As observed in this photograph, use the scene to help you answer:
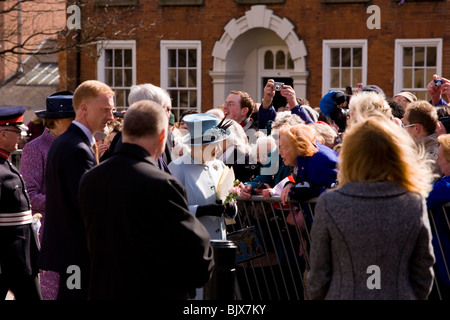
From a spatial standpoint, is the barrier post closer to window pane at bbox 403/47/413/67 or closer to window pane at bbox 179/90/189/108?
window pane at bbox 403/47/413/67

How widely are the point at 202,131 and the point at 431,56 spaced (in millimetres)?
13786

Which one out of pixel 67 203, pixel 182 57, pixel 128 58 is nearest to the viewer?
pixel 67 203

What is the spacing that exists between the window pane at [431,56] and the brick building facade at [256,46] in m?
0.02

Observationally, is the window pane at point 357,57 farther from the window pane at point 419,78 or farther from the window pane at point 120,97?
the window pane at point 120,97

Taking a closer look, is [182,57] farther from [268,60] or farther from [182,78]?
[268,60]

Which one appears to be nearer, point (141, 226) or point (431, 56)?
point (141, 226)

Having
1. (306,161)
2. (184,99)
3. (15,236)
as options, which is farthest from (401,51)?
(15,236)

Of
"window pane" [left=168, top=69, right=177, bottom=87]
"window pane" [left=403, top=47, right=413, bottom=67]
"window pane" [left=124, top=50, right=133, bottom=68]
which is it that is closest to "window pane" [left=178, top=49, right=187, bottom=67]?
"window pane" [left=168, top=69, right=177, bottom=87]

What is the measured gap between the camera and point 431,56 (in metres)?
19.0

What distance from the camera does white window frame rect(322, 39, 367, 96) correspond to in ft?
63.0

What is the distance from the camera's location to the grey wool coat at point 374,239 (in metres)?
4.08

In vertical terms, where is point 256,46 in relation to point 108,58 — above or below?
above
